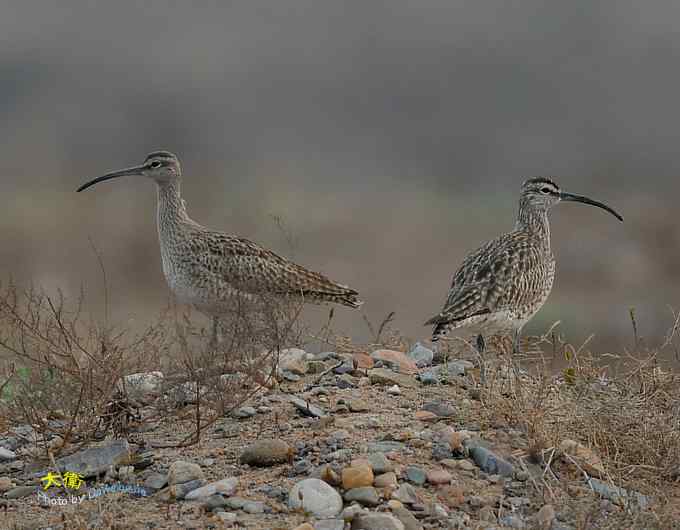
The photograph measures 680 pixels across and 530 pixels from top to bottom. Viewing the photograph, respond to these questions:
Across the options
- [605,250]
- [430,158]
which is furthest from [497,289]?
[430,158]

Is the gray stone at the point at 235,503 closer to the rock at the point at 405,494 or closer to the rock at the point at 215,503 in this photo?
the rock at the point at 215,503

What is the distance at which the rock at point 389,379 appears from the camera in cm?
834

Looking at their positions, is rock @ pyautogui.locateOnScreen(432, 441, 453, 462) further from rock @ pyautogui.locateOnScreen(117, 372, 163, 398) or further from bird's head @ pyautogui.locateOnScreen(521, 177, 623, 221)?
bird's head @ pyautogui.locateOnScreen(521, 177, 623, 221)

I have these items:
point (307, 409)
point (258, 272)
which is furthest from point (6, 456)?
point (258, 272)

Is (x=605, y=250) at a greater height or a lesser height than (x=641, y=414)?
greater

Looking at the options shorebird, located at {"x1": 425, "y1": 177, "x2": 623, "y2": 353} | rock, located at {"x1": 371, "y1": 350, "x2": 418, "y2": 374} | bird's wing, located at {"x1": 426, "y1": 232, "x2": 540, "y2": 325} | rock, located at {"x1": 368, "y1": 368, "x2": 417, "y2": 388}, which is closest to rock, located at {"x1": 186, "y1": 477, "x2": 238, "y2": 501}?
rock, located at {"x1": 368, "y1": 368, "x2": 417, "y2": 388}

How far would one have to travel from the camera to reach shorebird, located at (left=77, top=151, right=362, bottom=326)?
1085 cm

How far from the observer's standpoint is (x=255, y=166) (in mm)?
37375

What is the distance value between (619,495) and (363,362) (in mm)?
2323

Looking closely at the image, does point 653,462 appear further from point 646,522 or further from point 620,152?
point 620,152

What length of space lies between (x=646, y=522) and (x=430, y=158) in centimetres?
3507

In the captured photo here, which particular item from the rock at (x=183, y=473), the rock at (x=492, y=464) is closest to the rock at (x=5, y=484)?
the rock at (x=183, y=473)

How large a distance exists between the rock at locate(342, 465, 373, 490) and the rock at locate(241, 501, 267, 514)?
43 centimetres

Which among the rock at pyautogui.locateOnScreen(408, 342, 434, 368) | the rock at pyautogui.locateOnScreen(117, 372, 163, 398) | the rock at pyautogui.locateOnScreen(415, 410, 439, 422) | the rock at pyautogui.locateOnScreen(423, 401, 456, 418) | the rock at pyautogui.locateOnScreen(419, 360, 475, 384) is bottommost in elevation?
the rock at pyautogui.locateOnScreen(415, 410, 439, 422)
